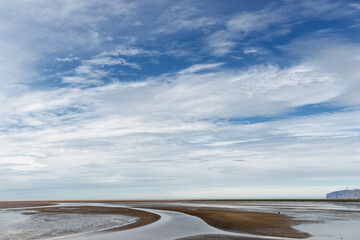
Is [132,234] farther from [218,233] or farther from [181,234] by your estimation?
[218,233]

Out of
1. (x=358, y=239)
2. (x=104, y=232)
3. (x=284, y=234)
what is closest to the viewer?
(x=358, y=239)

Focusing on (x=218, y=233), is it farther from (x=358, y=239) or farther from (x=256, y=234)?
(x=358, y=239)

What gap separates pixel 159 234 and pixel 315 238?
12743mm

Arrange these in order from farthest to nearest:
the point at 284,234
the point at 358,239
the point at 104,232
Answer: the point at 104,232
the point at 284,234
the point at 358,239

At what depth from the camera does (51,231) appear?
28250mm

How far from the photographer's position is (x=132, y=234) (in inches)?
1037

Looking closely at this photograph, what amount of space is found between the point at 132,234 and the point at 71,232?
5.87m

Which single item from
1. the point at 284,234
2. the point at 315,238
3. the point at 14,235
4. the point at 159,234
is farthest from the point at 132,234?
the point at 315,238

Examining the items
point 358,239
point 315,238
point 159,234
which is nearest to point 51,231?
point 159,234

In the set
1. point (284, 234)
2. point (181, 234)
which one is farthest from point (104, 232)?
point (284, 234)

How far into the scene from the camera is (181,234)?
25.8 m

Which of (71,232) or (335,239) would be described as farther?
(71,232)

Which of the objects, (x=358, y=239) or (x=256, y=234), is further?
(x=256, y=234)

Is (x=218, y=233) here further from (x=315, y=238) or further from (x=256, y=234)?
(x=315, y=238)
